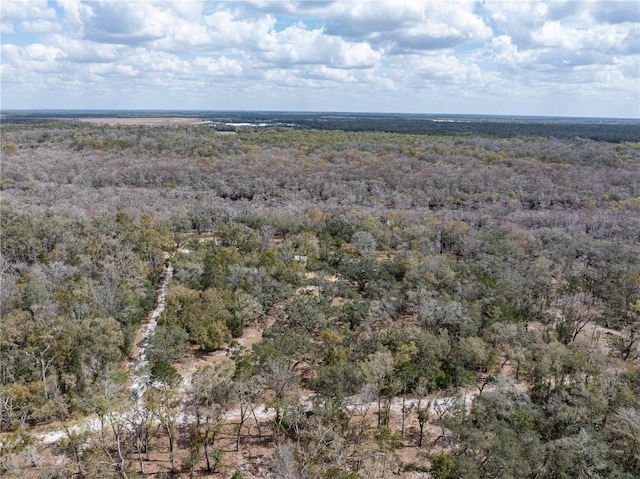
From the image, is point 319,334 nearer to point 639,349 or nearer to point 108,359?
point 108,359

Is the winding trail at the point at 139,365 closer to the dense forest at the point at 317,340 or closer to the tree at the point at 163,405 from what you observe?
the dense forest at the point at 317,340

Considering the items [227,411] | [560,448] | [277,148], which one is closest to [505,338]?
[560,448]

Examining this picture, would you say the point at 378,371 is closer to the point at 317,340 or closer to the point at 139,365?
the point at 317,340

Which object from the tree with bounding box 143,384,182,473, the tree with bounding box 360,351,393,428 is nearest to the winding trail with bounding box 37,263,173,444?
the tree with bounding box 143,384,182,473

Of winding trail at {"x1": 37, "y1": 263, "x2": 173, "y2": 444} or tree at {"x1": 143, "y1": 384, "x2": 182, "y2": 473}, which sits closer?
tree at {"x1": 143, "y1": 384, "x2": 182, "y2": 473}

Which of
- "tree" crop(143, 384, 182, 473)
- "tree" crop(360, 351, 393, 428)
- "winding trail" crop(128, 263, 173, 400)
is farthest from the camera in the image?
"winding trail" crop(128, 263, 173, 400)

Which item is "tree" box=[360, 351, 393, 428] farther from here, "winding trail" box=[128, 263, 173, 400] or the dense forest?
"winding trail" box=[128, 263, 173, 400]

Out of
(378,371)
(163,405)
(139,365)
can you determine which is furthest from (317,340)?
(163,405)

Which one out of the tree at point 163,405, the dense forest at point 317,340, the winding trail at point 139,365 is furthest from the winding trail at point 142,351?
the tree at point 163,405

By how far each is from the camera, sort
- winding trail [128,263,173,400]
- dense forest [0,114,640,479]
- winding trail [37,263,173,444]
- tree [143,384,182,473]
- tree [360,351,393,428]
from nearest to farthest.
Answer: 1. tree [143,384,182,473]
2. dense forest [0,114,640,479]
3. winding trail [37,263,173,444]
4. tree [360,351,393,428]
5. winding trail [128,263,173,400]
